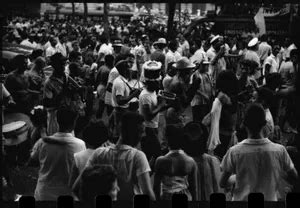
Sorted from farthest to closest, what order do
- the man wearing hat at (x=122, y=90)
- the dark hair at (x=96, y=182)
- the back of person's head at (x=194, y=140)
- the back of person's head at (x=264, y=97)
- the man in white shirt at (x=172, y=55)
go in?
the man in white shirt at (x=172, y=55)
the man wearing hat at (x=122, y=90)
the back of person's head at (x=264, y=97)
the back of person's head at (x=194, y=140)
the dark hair at (x=96, y=182)

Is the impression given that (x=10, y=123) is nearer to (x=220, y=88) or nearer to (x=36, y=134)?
(x=36, y=134)

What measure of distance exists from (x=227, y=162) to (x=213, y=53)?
29.2 feet

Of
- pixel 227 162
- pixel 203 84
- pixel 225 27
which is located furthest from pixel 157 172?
pixel 225 27

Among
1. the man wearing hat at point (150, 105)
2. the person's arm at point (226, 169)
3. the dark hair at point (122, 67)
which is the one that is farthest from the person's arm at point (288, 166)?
the dark hair at point (122, 67)

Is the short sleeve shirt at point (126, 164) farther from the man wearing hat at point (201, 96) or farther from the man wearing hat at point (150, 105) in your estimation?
the man wearing hat at point (201, 96)

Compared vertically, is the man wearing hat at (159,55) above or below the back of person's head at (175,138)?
below

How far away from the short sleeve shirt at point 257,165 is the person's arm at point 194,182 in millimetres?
236

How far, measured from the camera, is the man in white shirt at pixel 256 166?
14.7 ft

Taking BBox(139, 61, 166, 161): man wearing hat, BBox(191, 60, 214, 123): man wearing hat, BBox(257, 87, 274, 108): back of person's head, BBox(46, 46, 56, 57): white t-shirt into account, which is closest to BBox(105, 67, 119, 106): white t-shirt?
BBox(191, 60, 214, 123): man wearing hat

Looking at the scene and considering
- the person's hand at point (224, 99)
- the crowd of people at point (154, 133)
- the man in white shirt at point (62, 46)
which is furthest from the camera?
the man in white shirt at point (62, 46)

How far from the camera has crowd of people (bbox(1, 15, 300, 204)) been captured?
441cm

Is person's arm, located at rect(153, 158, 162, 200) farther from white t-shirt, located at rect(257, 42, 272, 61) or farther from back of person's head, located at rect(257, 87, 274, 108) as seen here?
white t-shirt, located at rect(257, 42, 272, 61)

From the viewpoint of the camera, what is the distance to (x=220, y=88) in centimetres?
703

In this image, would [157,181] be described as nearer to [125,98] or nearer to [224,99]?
[224,99]
